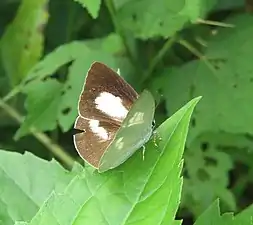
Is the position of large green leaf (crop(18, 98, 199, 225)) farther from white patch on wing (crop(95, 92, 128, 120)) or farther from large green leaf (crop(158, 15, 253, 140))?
large green leaf (crop(158, 15, 253, 140))

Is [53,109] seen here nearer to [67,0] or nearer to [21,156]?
→ [21,156]

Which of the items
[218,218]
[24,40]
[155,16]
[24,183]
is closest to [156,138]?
[218,218]

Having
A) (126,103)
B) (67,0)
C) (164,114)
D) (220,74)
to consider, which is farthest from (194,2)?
(67,0)

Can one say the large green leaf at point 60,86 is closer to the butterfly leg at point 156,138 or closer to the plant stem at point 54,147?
the plant stem at point 54,147

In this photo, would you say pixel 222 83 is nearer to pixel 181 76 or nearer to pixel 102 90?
pixel 181 76

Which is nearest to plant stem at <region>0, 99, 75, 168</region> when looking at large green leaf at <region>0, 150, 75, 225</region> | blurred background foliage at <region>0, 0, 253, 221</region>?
blurred background foliage at <region>0, 0, 253, 221</region>

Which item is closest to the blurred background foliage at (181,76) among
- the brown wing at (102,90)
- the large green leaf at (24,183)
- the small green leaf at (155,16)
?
the small green leaf at (155,16)
